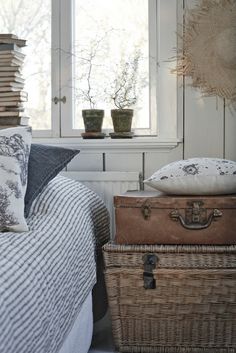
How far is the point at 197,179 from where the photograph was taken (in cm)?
219

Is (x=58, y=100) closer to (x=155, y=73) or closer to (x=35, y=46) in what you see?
(x=35, y=46)

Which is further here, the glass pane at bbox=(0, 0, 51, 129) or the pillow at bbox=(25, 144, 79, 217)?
the glass pane at bbox=(0, 0, 51, 129)

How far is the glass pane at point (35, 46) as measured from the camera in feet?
9.74

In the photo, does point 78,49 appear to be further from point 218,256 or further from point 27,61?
point 218,256

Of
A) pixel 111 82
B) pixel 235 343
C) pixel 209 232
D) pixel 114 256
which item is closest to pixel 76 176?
pixel 111 82

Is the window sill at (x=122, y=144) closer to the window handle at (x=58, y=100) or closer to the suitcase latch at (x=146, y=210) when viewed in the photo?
the window handle at (x=58, y=100)

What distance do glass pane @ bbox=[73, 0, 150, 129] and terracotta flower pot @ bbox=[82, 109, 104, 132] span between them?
10 centimetres

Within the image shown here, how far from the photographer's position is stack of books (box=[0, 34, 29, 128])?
2674 mm

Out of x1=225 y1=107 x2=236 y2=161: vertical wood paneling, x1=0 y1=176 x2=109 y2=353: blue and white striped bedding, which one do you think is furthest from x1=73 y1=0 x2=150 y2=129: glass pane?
x1=0 y1=176 x2=109 y2=353: blue and white striped bedding

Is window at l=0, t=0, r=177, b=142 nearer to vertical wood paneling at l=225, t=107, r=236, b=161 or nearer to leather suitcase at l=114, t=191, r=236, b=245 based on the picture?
vertical wood paneling at l=225, t=107, r=236, b=161

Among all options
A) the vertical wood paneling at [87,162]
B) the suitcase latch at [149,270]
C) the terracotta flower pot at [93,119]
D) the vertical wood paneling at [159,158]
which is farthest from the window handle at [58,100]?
the suitcase latch at [149,270]

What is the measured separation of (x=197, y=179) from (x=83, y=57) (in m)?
1.07

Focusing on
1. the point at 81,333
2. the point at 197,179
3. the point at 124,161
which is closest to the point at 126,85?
the point at 124,161

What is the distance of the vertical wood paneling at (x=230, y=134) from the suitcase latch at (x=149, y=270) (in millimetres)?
790
